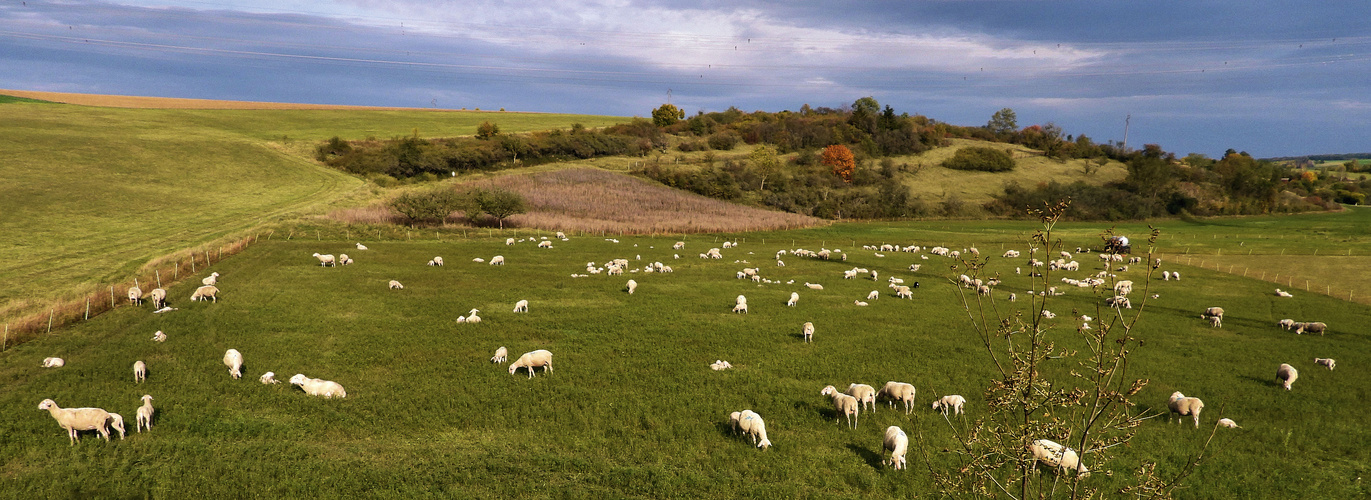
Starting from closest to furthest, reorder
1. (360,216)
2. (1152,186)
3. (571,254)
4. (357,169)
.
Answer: (571,254) → (360,216) → (357,169) → (1152,186)

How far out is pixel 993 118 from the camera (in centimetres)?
15738

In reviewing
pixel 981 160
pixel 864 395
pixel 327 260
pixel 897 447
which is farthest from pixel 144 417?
pixel 981 160

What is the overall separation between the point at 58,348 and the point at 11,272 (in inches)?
809

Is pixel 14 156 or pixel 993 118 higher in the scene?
pixel 993 118

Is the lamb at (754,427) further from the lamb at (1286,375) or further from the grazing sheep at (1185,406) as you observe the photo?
the lamb at (1286,375)

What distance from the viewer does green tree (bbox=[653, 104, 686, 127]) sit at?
153250 mm

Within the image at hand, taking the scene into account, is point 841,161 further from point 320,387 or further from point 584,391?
point 320,387

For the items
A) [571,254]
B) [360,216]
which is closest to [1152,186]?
[571,254]

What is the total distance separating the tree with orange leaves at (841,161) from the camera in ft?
347

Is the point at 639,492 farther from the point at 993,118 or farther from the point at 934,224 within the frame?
the point at 993,118

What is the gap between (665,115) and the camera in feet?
506

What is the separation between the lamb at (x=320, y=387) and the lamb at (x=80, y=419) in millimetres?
3856

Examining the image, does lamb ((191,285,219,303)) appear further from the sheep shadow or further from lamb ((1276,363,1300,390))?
lamb ((1276,363,1300,390))

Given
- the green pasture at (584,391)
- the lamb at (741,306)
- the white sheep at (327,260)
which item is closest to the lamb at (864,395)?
the green pasture at (584,391)
